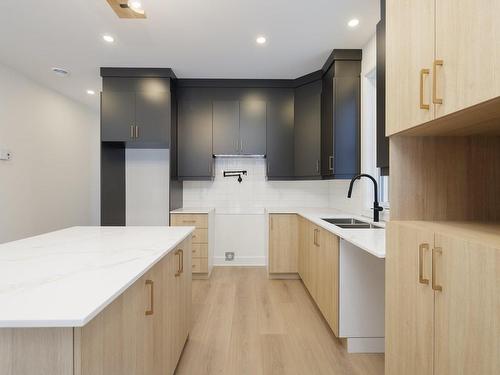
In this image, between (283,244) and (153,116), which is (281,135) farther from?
(153,116)

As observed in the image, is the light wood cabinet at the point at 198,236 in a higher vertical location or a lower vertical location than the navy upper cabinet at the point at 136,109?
lower

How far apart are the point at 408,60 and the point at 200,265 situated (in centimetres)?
301

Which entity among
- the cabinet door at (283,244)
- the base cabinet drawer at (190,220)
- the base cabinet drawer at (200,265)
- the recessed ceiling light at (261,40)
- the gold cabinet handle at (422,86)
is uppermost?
the recessed ceiling light at (261,40)

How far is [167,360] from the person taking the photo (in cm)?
137

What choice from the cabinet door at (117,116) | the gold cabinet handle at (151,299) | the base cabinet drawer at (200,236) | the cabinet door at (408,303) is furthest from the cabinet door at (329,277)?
the cabinet door at (117,116)

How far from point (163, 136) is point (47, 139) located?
202 centimetres

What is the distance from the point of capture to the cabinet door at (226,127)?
3516mm

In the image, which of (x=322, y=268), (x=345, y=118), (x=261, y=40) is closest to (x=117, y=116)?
(x=261, y=40)

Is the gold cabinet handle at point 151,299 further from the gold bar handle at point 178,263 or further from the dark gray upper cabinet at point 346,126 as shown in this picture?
the dark gray upper cabinet at point 346,126

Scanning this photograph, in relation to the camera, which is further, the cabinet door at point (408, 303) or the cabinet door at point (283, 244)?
the cabinet door at point (283, 244)

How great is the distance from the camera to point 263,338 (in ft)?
6.67

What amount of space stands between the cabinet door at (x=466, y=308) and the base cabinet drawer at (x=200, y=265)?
2740 mm

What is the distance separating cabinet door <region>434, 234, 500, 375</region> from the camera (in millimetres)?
670

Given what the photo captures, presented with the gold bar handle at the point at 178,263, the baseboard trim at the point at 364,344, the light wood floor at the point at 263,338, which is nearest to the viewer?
the gold bar handle at the point at 178,263
